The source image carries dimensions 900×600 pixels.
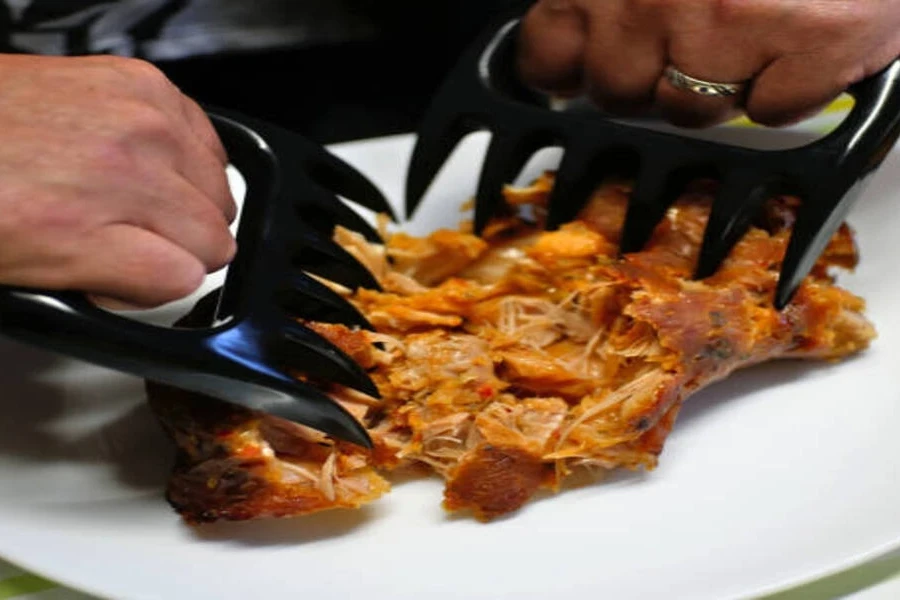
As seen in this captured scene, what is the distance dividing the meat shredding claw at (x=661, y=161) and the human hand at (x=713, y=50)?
43 mm

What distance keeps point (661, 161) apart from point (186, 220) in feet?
1.67

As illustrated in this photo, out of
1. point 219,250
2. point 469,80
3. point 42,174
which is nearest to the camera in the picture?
point 42,174

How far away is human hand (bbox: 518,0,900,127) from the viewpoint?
1244mm

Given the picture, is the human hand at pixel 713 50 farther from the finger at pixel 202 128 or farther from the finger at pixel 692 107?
the finger at pixel 202 128

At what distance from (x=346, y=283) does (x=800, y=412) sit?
0.47 metres

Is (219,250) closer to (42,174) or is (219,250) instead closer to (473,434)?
(42,174)

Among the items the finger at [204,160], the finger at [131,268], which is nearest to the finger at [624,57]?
the finger at [204,160]

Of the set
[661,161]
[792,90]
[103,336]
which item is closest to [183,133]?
[103,336]

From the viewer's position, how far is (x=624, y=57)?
4.47ft

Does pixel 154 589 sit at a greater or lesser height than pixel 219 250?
lesser

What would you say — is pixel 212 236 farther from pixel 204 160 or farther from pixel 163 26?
pixel 163 26

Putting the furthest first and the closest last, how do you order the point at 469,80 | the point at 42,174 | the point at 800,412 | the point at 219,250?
1. the point at 469,80
2. the point at 800,412
3. the point at 219,250
4. the point at 42,174

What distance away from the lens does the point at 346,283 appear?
122cm

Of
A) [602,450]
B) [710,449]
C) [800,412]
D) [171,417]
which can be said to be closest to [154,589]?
[171,417]
